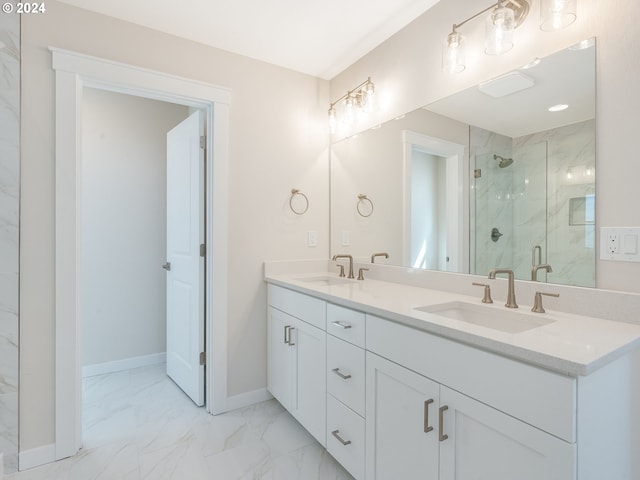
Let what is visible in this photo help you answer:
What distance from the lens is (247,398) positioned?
91.5 inches

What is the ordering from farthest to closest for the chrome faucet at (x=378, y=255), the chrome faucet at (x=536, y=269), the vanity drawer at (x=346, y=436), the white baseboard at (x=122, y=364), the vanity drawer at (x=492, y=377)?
1. the white baseboard at (x=122, y=364)
2. the chrome faucet at (x=378, y=255)
3. the vanity drawer at (x=346, y=436)
4. the chrome faucet at (x=536, y=269)
5. the vanity drawer at (x=492, y=377)

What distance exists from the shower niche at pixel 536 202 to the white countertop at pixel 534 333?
7.7 inches

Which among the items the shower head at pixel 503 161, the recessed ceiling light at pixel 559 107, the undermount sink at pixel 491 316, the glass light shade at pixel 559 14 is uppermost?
the glass light shade at pixel 559 14

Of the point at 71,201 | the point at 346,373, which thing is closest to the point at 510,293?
the point at 346,373

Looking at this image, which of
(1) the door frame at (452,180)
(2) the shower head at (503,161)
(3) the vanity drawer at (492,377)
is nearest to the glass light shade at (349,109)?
(1) the door frame at (452,180)

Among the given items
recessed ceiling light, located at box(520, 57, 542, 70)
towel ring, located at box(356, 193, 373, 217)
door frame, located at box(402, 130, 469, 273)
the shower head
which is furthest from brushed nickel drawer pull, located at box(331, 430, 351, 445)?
recessed ceiling light, located at box(520, 57, 542, 70)

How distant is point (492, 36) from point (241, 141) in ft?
5.05

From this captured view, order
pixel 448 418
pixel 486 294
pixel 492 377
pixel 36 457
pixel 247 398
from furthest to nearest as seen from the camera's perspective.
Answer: pixel 247 398, pixel 36 457, pixel 486 294, pixel 448 418, pixel 492 377

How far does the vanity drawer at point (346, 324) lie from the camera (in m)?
1.49

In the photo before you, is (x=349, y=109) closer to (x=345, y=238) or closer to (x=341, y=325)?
(x=345, y=238)

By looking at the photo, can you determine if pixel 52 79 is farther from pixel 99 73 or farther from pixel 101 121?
pixel 101 121

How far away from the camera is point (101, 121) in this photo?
2801mm

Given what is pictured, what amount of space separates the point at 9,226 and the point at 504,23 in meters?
2.44

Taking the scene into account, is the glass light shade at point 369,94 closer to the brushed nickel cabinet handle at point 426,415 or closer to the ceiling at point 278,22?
the ceiling at point 278,22
